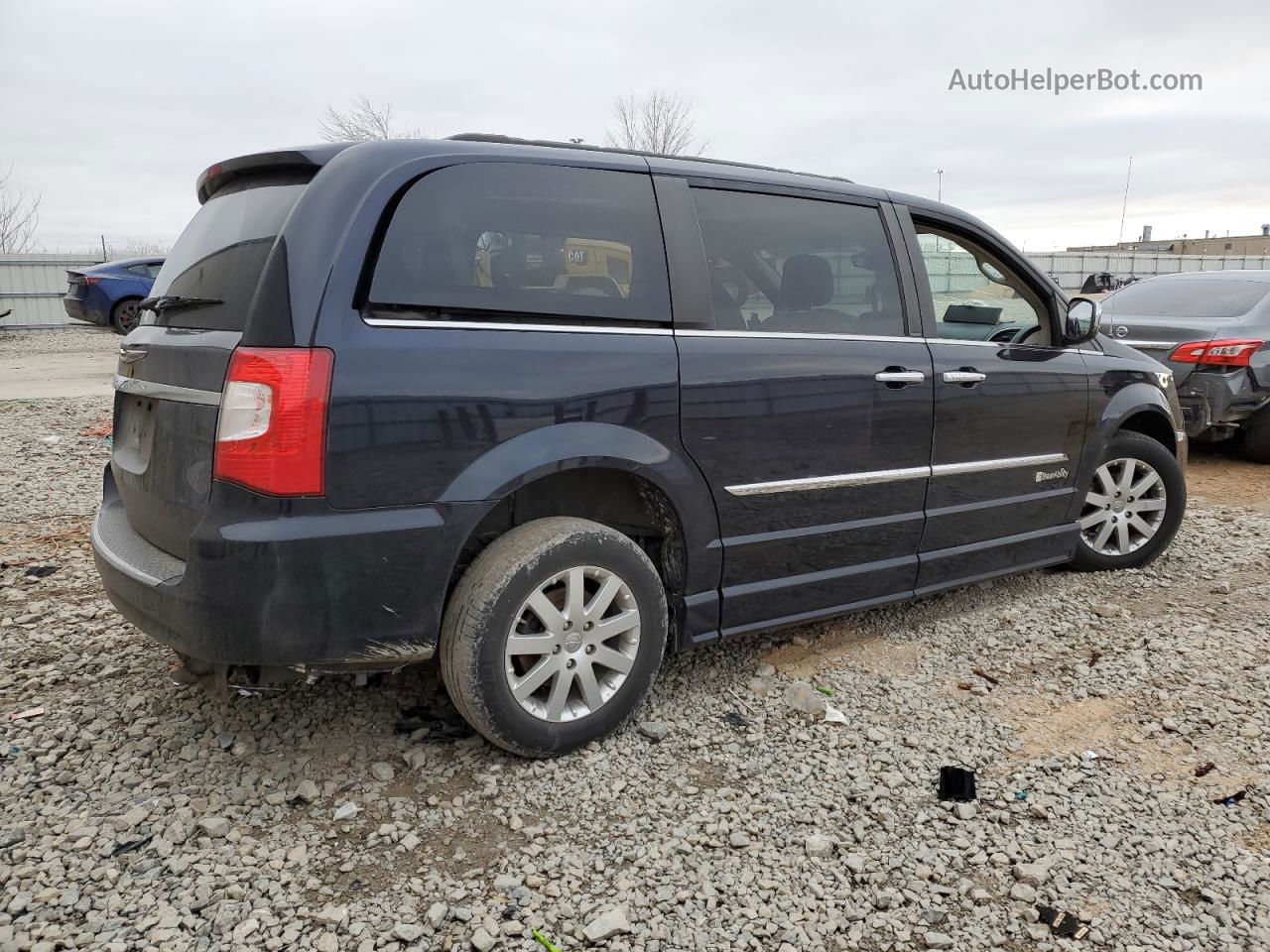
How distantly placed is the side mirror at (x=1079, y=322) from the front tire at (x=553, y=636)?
257cm

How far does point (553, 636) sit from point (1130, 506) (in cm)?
346

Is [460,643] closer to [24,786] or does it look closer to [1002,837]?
[24,786]

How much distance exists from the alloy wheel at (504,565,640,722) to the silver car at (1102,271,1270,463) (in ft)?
20.9

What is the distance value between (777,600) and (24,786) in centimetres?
248

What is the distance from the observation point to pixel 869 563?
365cm

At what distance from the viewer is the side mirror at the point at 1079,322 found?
4.34m

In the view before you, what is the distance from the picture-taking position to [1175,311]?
8.20 m

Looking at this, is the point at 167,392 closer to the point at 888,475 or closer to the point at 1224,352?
the point at 888,475

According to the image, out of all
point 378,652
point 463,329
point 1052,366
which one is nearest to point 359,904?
point 378,652

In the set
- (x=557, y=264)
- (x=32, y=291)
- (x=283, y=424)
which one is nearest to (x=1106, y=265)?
(x=32, y=291)

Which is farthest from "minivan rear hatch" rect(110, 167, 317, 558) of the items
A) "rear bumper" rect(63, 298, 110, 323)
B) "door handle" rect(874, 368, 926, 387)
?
"rear bumper" rect(63, 298, 110, 323)

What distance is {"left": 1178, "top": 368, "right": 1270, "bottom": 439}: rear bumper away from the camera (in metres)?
7.45

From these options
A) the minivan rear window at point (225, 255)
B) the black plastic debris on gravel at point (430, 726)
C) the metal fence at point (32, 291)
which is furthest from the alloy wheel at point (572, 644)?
the metal fence at point (32, 291)

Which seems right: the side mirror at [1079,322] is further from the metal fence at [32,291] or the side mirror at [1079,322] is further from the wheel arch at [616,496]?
the metal fence at [32,291]
